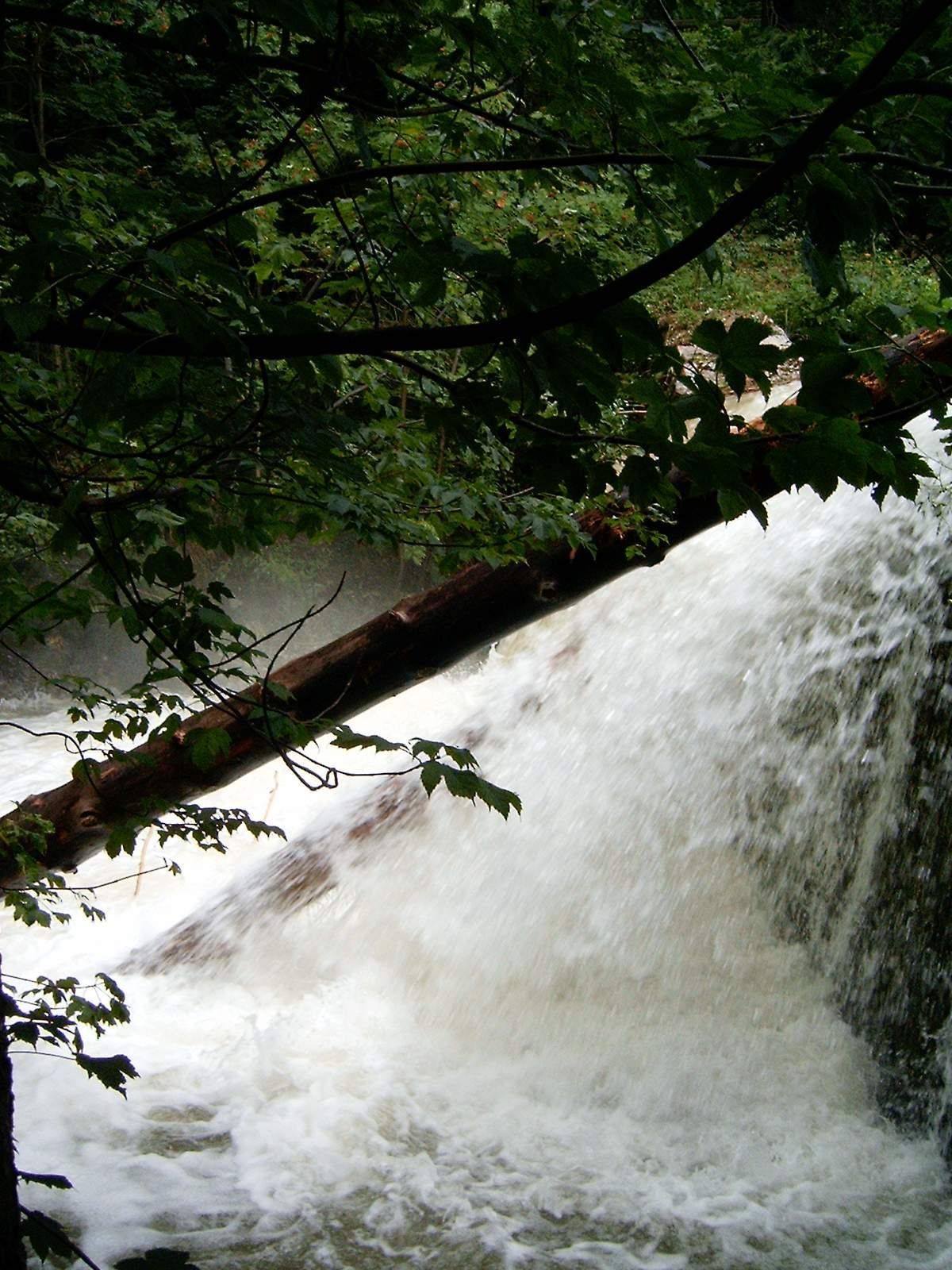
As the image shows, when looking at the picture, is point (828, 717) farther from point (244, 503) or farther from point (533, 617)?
point (244, 503)

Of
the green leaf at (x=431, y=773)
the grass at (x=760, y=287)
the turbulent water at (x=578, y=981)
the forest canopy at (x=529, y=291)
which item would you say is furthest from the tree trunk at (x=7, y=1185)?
the grass at (x=760, y=287)

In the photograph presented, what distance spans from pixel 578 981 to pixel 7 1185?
11.5 ft

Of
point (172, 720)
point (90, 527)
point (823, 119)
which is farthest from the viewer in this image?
point (172, 720)

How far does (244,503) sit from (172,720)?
555 mm

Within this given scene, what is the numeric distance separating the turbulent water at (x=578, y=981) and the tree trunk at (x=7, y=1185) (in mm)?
1764

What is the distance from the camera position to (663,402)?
125cm

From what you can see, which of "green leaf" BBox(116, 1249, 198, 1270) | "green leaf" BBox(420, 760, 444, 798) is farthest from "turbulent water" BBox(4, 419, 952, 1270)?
"green leaf" BBox(420, 760, 444, 798)

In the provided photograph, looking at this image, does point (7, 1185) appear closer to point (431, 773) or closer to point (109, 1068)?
point (109, 1068)

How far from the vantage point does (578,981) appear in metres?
4.36

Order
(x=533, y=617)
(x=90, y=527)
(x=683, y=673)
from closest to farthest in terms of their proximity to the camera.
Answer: (x=90, y=527), (x=533, y=617), (x=683, y=673)

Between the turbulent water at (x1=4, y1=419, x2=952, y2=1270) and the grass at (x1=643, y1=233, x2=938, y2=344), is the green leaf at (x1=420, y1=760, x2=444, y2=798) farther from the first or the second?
the grass at (x1=643, y1=233, x2=938, y2=344)

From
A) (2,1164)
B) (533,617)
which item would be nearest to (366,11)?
(2,1164)

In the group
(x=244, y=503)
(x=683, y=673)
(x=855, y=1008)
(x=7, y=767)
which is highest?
(x=7, y=767)

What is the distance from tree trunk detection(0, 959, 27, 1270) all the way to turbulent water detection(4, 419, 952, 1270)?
1.76 m
